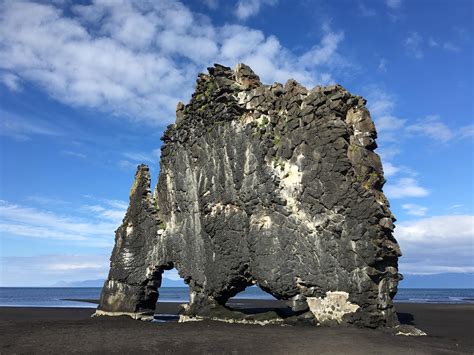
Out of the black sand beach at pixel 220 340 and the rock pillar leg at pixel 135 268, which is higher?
the rock pillar leg at pixel 135 268

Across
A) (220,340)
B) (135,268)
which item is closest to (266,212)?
(220,340)

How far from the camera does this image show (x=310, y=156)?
88.8ft

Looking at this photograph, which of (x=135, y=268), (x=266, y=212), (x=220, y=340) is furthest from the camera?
(x=135, y=268)

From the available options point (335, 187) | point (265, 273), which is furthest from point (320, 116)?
point (265, 273)

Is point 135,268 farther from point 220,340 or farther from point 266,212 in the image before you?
point 220,340

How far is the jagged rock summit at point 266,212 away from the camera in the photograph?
25109mm

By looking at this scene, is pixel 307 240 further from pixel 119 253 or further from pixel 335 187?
pixel 119 253

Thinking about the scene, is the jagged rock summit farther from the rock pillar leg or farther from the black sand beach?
the black sand beach

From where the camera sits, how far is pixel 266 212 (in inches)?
1125

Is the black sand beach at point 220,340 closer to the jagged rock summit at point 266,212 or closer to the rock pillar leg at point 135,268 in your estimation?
the jagged rock summit at point 266,212

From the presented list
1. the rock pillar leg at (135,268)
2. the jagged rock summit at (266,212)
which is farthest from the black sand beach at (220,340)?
the rock pillar leg at (135,268)

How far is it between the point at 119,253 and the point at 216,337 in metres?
17.2

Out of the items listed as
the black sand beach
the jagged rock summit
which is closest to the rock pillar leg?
the jagged rock summit

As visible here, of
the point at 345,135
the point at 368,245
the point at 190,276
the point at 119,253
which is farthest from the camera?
the point at 119,253
